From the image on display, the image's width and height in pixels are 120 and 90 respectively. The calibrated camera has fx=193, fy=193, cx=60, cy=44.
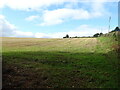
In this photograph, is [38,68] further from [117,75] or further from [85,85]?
[117,75]

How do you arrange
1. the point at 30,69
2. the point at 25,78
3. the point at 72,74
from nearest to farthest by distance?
the point at 25,78, the point at 72,74, the point at 30,69

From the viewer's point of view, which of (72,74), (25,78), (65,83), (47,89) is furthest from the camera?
(72,74)

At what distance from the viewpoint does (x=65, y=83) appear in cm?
1196

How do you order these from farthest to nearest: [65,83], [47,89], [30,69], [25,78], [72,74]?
[30,69]
[72,74]
[25,78]
[65,83]
[47,89]

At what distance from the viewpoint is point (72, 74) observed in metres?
13.7

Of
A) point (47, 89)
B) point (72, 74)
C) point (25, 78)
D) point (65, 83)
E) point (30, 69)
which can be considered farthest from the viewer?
point (30, 69)

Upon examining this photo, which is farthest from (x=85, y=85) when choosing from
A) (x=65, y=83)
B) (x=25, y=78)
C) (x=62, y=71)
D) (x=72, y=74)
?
(x=25, y=78)

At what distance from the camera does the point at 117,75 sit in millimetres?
13594

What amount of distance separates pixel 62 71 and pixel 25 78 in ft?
9.77

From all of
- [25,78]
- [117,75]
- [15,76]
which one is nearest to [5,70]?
[15,76]

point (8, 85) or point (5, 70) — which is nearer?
point (8, 85)

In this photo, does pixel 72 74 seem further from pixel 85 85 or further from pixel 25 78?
pixel 25 78

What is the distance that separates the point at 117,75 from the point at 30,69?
647 centimetres

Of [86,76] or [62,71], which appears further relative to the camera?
[62,71]
